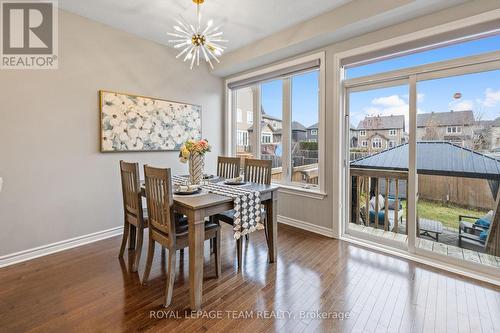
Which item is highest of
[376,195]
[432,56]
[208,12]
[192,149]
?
[208,12]

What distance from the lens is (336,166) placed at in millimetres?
3223

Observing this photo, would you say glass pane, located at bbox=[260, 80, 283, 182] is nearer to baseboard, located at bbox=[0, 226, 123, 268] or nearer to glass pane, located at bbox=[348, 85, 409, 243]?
glass pane, located at bbox=[348, 85, 409, 243]

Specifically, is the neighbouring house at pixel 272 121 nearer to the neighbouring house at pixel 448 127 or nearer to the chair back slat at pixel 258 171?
the chair back slat at pixel 258 171

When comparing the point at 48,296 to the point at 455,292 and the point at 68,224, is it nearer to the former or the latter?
Answer: the point at 68,224

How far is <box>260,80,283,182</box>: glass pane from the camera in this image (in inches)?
158

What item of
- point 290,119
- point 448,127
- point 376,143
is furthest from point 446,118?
point 290,119

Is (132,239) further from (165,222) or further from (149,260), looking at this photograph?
(165,222)

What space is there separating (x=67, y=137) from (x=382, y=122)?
Answer: 374 cm

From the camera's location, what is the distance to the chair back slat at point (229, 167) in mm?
3335

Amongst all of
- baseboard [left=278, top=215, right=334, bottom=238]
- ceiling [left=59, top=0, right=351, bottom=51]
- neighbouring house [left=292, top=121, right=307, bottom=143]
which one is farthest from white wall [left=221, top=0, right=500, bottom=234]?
neighbouring house [left=292, top=121, right=307, bottom=143]

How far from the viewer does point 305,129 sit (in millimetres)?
3672

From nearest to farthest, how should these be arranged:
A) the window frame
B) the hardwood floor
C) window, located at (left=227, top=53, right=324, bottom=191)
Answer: the hardwood floor < the window frame < window, located at (left=227, top=53, right=324, bottom=191)

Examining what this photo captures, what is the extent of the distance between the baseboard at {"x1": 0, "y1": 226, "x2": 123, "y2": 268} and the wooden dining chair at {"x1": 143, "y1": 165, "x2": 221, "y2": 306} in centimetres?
144

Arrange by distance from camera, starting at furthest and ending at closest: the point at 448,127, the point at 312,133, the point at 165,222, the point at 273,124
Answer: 1. the point at 273,124
2. the point at 312,133
3. the point at 448,127
4. the point at 165,222
